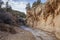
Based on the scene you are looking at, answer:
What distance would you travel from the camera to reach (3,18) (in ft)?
69.3

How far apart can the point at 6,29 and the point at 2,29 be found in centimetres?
55

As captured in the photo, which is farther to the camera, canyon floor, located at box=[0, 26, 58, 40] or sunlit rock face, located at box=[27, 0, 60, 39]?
sunlit rock face, located at box=[27, 0, 60, 39]

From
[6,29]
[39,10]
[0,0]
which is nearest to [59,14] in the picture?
[6,29]

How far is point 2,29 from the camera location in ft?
56.7

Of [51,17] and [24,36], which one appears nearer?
[24,36]

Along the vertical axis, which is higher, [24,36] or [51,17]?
[24,36]

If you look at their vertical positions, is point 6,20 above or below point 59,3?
below

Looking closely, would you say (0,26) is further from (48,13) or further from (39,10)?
(39,10)

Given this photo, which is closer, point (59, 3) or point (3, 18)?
point (3, 18)

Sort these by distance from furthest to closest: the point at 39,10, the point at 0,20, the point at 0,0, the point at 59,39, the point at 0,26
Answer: the point at 0,0, the point at 39,10, the point at 0,20, the point at 59,39, the point at 0,26

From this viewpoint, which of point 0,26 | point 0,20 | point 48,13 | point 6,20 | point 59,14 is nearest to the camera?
point 0,26

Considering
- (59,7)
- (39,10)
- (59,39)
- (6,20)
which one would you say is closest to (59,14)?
(59,7)

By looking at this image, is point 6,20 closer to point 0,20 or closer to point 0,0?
point 0,20

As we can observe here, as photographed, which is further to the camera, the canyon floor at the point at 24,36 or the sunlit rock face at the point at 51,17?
the sunlit rock face at the point at 51,17
